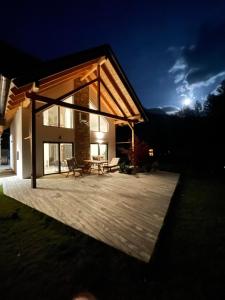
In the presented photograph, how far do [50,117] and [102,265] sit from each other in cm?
941

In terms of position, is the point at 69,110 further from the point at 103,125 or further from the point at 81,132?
the point at 103,125

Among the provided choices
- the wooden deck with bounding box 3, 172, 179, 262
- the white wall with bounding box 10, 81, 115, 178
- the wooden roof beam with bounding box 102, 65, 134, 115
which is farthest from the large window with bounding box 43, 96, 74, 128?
the wooden deck with bounding box 3, 172, 179, 262

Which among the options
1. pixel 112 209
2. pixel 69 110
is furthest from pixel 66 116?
pixel 112 209

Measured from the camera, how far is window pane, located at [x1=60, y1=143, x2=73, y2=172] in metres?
11.2

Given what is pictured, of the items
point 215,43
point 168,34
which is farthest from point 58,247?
point 215,43

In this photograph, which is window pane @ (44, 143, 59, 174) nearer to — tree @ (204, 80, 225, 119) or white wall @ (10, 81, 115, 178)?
white wall @ (10, 81, 115, 178)

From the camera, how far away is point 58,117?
10961mm

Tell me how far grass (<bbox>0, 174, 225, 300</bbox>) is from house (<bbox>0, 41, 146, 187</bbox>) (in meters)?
3.94

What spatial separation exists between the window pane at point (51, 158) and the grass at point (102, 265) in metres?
6.33

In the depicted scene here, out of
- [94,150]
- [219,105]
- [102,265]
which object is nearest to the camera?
[102,265]

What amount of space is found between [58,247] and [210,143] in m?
16.1

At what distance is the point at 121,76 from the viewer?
10.5 metres

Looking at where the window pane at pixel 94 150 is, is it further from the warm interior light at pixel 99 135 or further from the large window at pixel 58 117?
the large window at pixel 58 117

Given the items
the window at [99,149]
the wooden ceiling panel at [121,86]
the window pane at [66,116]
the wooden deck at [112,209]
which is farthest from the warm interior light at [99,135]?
the wooden deck at [112,209]
